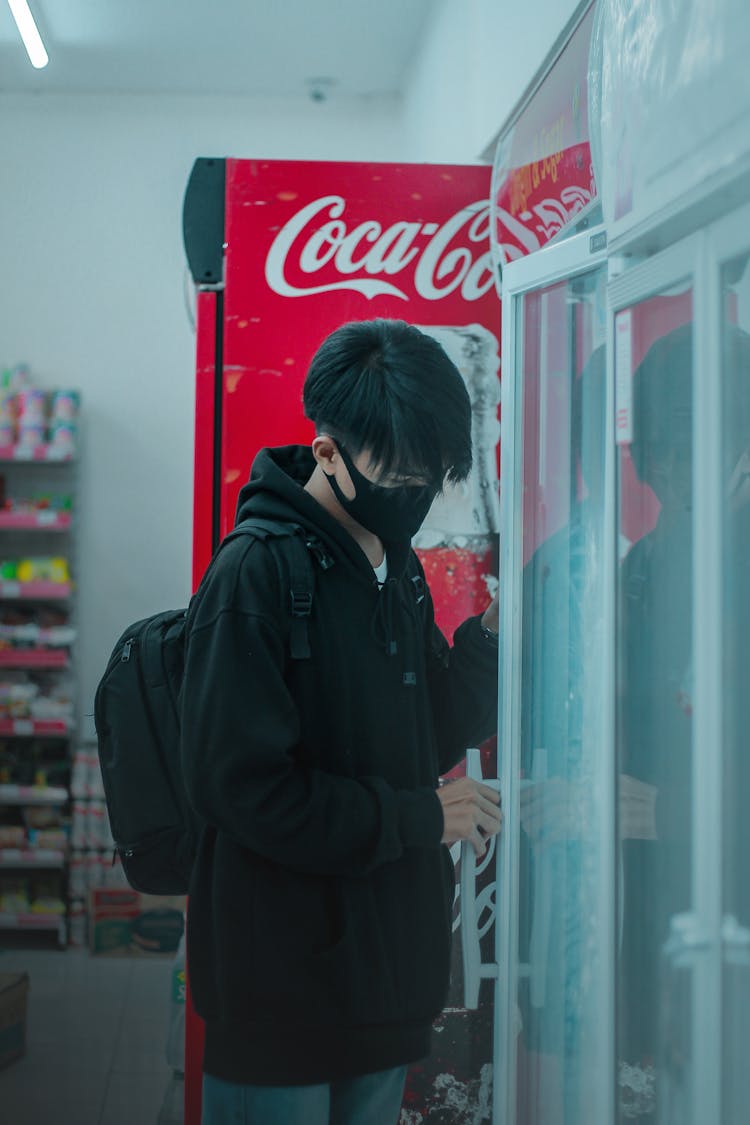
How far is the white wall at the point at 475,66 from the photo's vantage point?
2.13 meters

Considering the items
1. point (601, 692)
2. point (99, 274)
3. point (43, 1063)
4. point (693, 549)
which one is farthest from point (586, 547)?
point (99, 274)

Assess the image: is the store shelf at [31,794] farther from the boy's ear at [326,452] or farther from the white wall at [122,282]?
the boy's ear at [326,452]

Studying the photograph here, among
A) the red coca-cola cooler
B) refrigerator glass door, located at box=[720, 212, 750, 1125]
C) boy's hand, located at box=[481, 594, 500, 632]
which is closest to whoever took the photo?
refrigerator glass door, located at box=[720, 212, 750, 1125]

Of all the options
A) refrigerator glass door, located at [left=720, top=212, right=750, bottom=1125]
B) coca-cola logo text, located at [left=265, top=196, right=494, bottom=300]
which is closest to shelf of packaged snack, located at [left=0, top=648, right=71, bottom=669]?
coca-cola logo text, located at [left=265, top=196, right=494, bottom=300]

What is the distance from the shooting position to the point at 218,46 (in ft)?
12.2

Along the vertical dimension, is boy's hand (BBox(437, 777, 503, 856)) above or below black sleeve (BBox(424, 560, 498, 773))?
below

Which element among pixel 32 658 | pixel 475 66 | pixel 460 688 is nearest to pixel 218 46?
pixel 475 66

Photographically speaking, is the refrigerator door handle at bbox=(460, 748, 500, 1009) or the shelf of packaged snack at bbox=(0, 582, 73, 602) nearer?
the refrigerator door handle at bbox=(460, 748, 500, 1009)

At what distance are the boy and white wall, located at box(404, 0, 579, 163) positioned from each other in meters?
1.03

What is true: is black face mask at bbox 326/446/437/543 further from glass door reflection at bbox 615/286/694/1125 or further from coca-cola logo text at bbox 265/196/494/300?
coca-cola logo text at bbox 265/196/494/300

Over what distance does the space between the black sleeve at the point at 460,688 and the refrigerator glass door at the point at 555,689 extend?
0.22 feet

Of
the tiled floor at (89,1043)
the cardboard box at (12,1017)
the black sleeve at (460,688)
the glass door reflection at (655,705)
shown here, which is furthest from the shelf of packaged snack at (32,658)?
the glass door reflection at (655,705)

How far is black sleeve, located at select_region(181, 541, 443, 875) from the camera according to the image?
1229 mm

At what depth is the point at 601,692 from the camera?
133 centimetres
